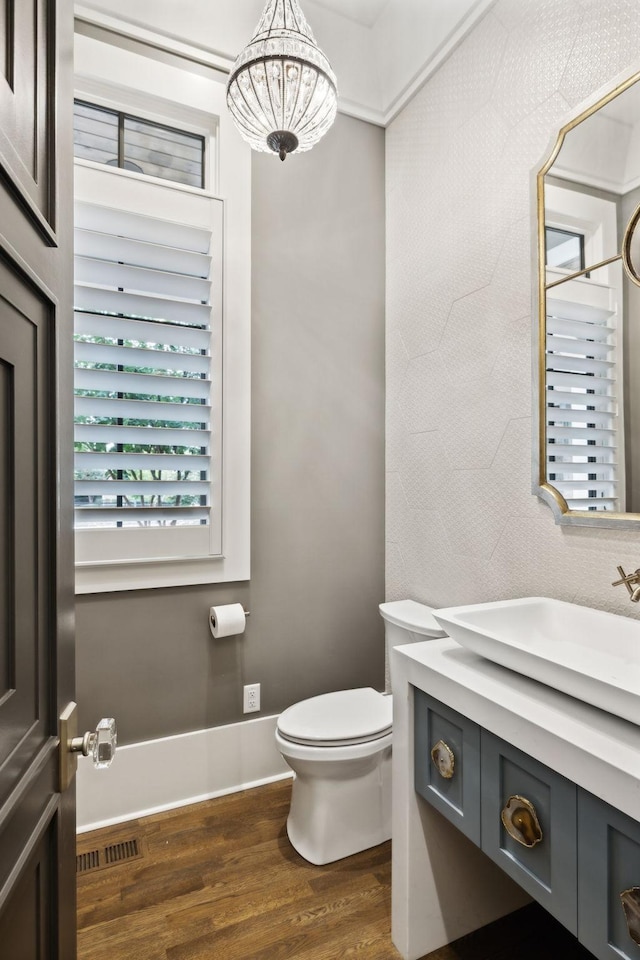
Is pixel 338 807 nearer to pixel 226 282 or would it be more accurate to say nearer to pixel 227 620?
pixel 227 620

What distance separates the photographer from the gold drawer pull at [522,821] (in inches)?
39.6

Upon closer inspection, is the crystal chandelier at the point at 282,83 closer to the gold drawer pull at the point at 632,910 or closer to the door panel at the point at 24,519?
the door panel at the point at 24,519

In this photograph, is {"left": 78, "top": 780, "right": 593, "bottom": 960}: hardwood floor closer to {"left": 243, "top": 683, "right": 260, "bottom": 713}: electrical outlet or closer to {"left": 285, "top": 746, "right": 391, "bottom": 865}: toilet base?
{"left": 285, "top": 746, "right": 391, "bottom": 865}: toilet base

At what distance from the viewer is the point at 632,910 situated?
83 cm

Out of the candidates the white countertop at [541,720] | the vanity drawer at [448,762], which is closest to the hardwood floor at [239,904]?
the vanity drawer at [448,762]

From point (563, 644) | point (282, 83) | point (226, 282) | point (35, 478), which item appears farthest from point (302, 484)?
point (35, 478)

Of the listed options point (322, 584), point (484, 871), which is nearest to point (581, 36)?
point (322, 584)

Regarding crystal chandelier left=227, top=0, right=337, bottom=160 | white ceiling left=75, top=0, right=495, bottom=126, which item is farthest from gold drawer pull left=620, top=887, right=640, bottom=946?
white ceiling left=75, top=0, right=495, bottom=126

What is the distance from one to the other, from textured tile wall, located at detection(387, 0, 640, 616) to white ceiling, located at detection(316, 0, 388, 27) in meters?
0.39

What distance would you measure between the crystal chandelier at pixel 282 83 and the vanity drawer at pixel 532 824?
5.28 feet

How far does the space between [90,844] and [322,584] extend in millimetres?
1226

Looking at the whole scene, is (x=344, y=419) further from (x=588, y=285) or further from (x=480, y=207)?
(x=588, y=285)

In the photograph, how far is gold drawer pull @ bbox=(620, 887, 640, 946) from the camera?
0.82 meters

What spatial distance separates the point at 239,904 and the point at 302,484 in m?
1.43
